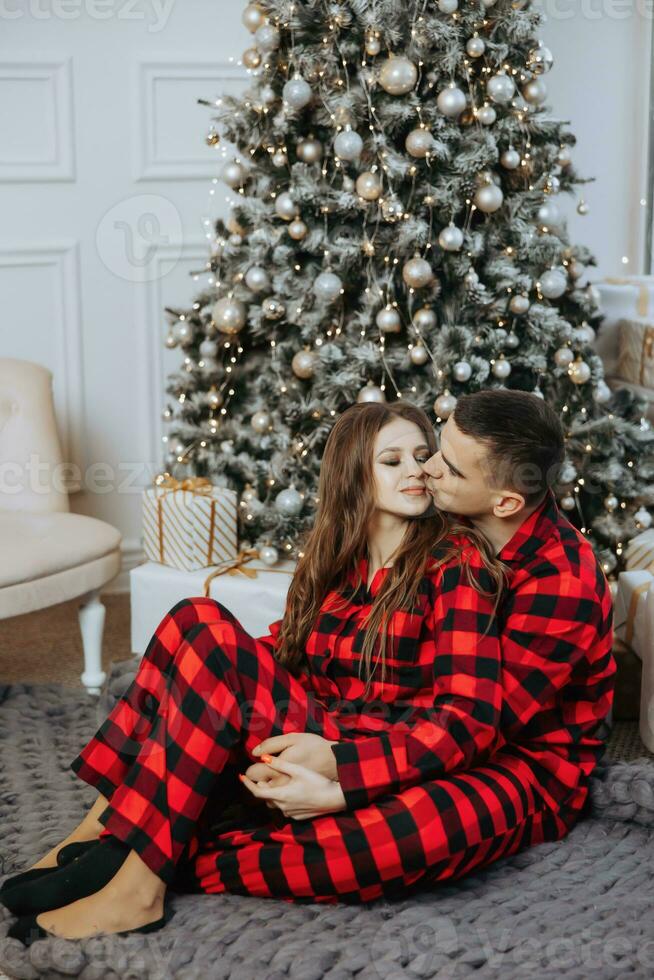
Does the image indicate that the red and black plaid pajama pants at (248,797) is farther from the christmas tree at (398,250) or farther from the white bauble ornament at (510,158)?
the white bauble ornament at (510,158)

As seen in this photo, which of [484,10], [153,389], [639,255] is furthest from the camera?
[639,255]

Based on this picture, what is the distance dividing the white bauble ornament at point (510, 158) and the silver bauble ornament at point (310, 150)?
0.39 meters

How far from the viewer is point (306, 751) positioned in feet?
4.72

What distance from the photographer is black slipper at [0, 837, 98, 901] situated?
147 centimetres

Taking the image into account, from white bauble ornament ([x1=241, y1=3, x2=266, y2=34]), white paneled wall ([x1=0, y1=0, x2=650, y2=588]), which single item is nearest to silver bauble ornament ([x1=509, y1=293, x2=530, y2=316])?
white bauble ornament ([x1=241, y1=3, x2=266, y2=34])

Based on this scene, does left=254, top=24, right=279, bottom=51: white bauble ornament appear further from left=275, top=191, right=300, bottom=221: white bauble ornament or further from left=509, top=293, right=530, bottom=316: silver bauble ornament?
left=509, top=293, right=530, bottom=316: silver bauble ornament

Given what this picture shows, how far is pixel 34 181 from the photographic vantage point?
2.94 metres

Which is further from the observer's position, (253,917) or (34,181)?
(34,181)

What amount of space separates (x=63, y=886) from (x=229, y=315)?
4.44 feet

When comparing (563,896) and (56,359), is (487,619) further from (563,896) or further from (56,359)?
(56,359)

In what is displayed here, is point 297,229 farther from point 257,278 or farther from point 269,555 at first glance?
point 269,555

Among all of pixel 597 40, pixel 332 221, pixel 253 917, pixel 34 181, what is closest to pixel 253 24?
pixel 332 221

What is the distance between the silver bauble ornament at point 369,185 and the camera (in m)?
2.23

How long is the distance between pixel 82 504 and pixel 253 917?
1.96 m
